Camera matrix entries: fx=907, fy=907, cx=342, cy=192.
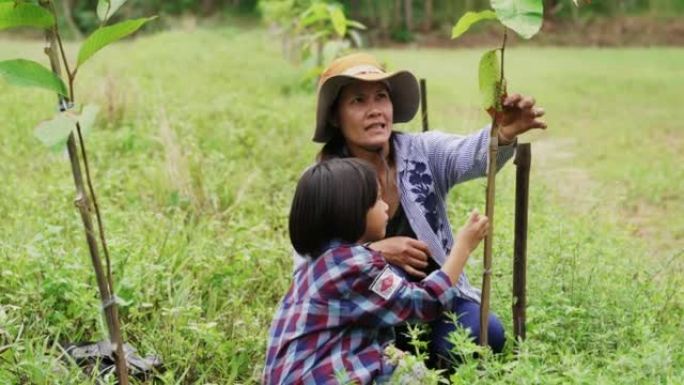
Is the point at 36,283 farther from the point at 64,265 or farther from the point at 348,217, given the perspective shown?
the point at 348,217

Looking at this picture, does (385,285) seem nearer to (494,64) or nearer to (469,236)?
(469,236)

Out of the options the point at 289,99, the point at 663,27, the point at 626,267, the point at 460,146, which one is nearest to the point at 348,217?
the point at 460,146

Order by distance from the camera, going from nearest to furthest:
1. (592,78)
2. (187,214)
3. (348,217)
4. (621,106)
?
(348,217), (187,214), (621,106), (592,78)

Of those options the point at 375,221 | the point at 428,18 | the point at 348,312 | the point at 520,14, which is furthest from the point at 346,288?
the point at 428,18

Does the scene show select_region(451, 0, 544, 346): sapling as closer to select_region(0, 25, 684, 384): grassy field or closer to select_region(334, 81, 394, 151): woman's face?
select_region(0, 25, 684, 384): grassy field

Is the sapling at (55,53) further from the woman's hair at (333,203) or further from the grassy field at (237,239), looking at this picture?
the woman's hair at (333,203)

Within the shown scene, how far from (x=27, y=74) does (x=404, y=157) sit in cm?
136

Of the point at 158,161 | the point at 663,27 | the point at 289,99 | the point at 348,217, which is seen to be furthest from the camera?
the point at 663,27

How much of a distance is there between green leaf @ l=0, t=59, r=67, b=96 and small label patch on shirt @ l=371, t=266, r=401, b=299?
968 mm

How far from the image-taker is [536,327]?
2.57m

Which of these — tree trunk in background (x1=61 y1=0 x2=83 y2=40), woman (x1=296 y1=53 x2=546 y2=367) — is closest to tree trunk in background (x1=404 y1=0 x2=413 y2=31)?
tree trunk in background (x1=61 y1=0 x2=83 y2=40)

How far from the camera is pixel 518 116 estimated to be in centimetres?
234

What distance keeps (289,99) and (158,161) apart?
154 inches

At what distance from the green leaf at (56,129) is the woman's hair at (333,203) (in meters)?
0.86
